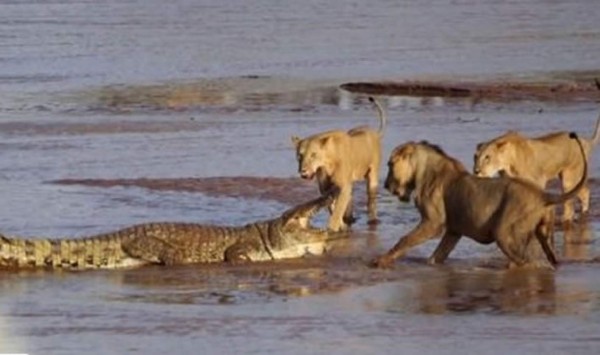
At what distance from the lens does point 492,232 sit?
13711 mm

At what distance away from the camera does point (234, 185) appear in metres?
18.8

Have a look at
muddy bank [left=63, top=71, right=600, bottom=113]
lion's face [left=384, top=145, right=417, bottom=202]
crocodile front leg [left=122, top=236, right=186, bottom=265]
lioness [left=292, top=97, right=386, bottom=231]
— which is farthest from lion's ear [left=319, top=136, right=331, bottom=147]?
muddy bank [left=63, top=71, right=600, bottom=113]

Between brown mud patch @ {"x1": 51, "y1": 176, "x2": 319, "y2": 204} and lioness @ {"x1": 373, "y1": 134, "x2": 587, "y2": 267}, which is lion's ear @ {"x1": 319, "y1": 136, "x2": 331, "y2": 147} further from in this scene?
lioness @ {"x1": 373, "y1": 134, "x2": 587, "y2": 267}

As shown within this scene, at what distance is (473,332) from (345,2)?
139ft

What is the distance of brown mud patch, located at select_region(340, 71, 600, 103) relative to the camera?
27.0 m

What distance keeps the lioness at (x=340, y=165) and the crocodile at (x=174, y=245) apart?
3.64 ft

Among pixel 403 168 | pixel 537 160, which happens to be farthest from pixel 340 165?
pixel 403 168

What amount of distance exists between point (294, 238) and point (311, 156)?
1.82m

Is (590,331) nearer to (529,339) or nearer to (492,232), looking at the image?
(529,339)

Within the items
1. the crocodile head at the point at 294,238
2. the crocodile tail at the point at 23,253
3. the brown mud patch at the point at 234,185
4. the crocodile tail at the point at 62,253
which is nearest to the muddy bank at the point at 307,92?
the brown mud patch at the point at 234,185

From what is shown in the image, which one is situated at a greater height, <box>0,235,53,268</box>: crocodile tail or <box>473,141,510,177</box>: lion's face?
<box>473,141,510,177</box>: lion's face

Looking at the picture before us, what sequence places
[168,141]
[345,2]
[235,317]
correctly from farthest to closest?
[345,2] → [168,141] → [235,317]

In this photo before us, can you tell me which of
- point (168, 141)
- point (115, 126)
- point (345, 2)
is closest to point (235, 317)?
point (168, 141)

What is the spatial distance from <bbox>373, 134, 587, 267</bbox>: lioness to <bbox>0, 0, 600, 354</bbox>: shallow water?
21cm
